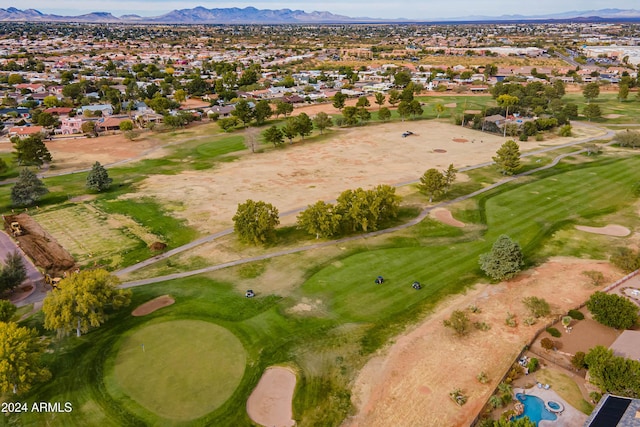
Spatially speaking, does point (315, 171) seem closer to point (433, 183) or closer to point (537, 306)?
point (433, 183)

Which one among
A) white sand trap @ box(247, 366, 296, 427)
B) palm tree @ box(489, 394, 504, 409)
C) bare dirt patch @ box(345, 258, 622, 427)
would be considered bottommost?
white sand trap @ box(247, 366, 296, 427)

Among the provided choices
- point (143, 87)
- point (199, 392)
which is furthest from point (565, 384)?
point (143, 87)

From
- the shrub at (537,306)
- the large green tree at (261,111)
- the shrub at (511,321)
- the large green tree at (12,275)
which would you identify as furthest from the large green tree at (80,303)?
the large green tree at (261,111)

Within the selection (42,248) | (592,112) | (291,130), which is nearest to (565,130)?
(592,112)

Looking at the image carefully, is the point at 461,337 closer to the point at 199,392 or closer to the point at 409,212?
the point at 199,392

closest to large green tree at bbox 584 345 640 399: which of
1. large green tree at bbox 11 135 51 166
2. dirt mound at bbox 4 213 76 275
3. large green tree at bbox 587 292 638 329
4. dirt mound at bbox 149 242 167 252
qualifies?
large green tree at bbox 587 292 638 329

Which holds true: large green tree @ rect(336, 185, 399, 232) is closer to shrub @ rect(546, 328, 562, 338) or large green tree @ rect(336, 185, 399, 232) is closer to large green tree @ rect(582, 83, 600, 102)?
shrub @ rect(546, 328, 562, 338)
